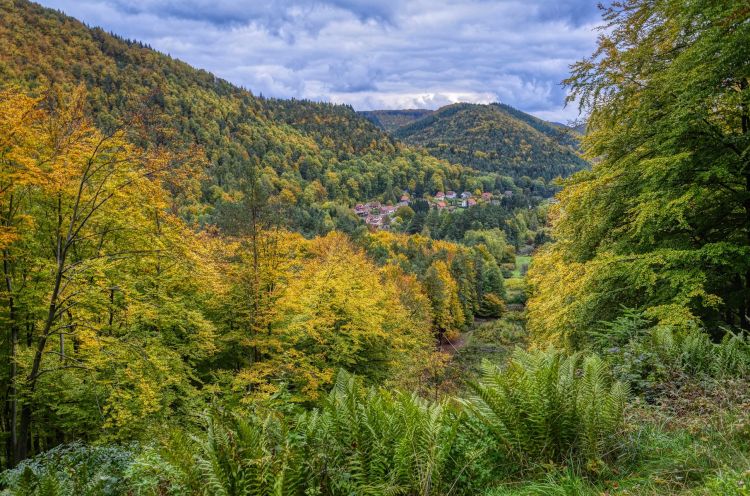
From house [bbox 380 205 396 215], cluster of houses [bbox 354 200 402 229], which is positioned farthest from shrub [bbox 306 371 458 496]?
house [bbox 380 205 396 215]

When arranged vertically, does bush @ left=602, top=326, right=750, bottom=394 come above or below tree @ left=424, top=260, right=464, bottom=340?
above

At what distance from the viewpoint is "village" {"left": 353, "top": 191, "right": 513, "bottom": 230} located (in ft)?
431

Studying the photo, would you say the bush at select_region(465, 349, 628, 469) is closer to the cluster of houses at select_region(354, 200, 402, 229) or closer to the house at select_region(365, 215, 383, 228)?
the cluster of houses at select_region(354, 200, 402, 229)

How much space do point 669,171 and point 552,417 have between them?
5898mm

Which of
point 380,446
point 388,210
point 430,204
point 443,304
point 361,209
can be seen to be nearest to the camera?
point 380,446

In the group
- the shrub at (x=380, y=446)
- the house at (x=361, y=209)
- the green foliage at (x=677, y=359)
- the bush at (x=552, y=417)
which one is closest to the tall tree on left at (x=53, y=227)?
the shrub at (x=380, y=446)

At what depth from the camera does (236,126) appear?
147m

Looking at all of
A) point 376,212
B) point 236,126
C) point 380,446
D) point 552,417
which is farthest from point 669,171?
point 236,126

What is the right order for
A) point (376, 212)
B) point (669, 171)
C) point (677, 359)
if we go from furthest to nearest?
point (376, 212), point (669, 171), point (677, 359)

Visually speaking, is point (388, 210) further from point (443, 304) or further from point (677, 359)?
point (677, 359)

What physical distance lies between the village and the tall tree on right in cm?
11026

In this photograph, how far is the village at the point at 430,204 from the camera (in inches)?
5177

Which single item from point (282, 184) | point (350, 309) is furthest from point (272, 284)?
point (282, 184)

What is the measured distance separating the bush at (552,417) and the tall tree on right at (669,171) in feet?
12.2
